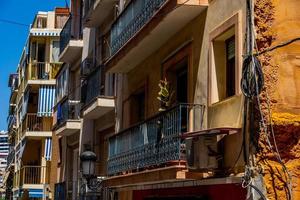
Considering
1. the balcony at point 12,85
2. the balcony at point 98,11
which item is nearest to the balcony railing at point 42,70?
the balcony at point 98,11

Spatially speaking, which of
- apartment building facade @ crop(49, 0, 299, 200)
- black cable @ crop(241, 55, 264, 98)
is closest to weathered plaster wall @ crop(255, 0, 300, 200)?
apartment building facade @ crop(49, 0, 299, 200)

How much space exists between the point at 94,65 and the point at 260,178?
1295 cm

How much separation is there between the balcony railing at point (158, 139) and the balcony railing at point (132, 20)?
7.11 feet

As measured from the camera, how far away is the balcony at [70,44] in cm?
2311

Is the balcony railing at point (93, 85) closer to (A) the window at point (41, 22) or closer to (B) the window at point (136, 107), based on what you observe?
(B) the window at point (136, 107)

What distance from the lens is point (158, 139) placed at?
11.9 metres

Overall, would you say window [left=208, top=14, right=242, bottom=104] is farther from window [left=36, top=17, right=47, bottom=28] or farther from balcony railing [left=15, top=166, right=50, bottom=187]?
window [left=36, top=17, right=47, bottom=28]

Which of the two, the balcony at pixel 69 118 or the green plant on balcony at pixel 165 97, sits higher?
the balcony at pixel 69 118

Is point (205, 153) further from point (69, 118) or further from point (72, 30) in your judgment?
point (72, 30)

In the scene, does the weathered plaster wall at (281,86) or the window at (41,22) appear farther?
the window at (41,22)

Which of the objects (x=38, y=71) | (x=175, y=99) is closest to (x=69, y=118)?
(x=175, y=99)

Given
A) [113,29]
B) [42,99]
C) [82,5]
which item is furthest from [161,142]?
[42,99]

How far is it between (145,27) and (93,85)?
652cm

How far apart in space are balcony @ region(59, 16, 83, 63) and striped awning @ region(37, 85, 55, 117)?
7689 millimetres
